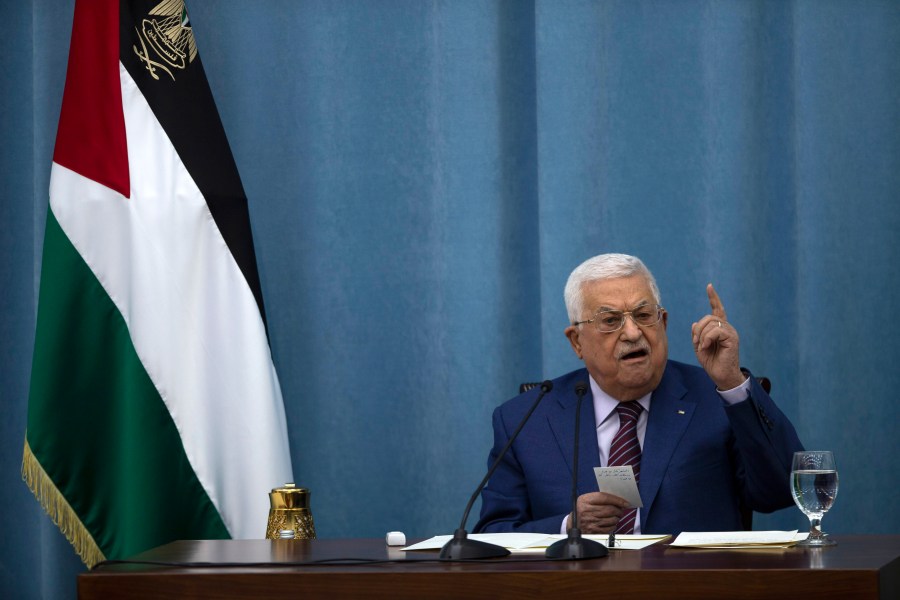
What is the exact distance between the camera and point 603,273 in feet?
10.5

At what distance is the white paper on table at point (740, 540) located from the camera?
6.89 ft

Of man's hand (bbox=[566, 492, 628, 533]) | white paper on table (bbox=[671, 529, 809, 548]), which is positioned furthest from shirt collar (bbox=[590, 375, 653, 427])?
white paper on table (bbox=[671, 529, 809, 548])

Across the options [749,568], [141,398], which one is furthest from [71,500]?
[749,568]

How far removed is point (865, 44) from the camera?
4066 mm

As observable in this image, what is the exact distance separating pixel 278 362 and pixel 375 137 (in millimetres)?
961

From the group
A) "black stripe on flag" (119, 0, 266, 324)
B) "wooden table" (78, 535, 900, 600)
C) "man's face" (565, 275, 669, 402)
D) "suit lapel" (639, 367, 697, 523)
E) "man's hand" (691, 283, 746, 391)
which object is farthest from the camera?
"black stripe on flag" (119, 0, 266, 324)

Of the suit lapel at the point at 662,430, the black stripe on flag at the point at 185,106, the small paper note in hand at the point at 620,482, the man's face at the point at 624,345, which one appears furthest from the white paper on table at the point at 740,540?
the black stripe on flag at the point at 185,106

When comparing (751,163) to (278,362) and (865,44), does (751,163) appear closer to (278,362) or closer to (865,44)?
(865,44)

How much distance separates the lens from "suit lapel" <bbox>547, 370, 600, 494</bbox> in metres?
3.03

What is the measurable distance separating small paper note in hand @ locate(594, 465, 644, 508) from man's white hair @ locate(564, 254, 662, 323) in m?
0.78

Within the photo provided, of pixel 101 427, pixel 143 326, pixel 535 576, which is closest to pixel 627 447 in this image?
pixel 535 576

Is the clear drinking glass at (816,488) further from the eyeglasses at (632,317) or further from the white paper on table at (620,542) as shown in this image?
the eyeglasses at (632,317)

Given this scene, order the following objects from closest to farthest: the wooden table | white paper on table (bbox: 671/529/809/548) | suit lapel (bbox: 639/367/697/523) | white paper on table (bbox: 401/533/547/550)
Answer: the wooden table < white paper on table (bbox: 671/529/809/548) < white paper on table (bbox: 401/533/547/550) < suit lapel (bbox: 639/367/697/523)

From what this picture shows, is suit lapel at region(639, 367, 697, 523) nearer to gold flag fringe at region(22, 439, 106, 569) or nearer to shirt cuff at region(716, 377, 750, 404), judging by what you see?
shirt cuff at region(716, 377, 750, 404)
